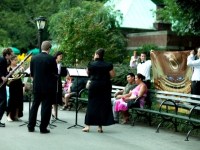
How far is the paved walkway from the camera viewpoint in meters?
9.48

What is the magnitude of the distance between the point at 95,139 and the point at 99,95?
126 centimetres

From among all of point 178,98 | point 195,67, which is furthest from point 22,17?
point 178,98

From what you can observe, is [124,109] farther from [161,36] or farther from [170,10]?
[161,36]

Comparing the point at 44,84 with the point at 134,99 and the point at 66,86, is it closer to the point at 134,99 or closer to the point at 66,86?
the point at 134,99

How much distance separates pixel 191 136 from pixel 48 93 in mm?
3345

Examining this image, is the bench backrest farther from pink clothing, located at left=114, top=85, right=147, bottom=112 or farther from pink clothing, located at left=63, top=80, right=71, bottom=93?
pink clothing, located at left=63, top=80, right=71, bottom=93

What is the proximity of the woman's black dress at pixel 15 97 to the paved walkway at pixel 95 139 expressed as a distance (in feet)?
2.04

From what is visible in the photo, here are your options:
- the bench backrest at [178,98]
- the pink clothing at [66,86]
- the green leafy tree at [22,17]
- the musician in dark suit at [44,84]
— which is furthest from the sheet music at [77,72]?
the green leafy tree at [22,17]

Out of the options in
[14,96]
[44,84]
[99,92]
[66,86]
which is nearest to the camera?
[44,84]

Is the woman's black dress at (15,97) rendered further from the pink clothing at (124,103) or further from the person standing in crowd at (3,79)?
the pink clothing at (124,103)

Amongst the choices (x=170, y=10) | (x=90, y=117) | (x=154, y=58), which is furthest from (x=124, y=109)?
(x=170, y=10)

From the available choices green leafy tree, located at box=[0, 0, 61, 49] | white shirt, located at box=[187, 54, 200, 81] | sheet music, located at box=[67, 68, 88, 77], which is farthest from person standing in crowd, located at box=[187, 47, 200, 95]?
green leafy tree, located at box=[0, 0, 61, 49]

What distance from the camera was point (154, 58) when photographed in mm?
15297

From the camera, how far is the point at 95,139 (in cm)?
1034
